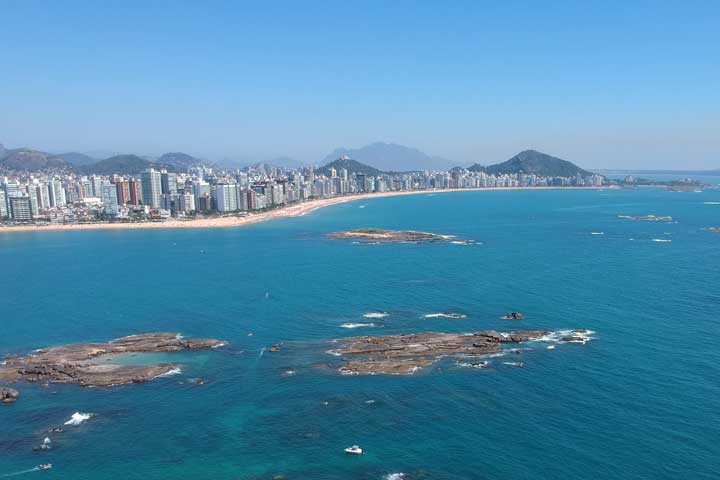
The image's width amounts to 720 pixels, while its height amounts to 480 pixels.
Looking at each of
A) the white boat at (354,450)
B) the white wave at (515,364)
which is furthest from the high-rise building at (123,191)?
the white boat at (354,450)

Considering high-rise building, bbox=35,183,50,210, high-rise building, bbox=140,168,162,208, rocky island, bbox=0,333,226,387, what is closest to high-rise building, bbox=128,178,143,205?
high-rise building, bbox=140,168,162,208

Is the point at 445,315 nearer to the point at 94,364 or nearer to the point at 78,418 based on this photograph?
the point at 94,364

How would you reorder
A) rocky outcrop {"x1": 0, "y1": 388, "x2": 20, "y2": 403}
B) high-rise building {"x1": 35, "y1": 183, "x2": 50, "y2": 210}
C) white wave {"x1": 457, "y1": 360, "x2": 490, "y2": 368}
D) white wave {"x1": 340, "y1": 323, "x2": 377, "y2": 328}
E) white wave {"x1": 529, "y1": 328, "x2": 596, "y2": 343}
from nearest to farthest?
1. rocky outcrop {"x1": 0, "y1": 388, "x2": 20, "y2": 403}
2. white wave {"x1": 457, "y1": 360, "x2": 490, "y2": 368}
3. white wave {"x1": 529, "y1": 328, "x2": 596, "y2": 343}
4. white wave {"x1": 340, "y1": 323, "x2": 377, "y2": 328}
5. high-rise building {"x1": 35, "y1": 183, "x2": 50, "y2": 210}

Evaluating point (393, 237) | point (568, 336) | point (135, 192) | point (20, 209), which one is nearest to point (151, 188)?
point (135, 192)

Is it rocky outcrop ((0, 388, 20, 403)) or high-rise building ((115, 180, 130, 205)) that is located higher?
high-rise building ((115, 180, 130, 205))

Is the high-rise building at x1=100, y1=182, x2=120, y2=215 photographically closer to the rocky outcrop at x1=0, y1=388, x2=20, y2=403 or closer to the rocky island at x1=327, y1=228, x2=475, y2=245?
the rocky island at x1=327, y1=228, x2=475, y2=245

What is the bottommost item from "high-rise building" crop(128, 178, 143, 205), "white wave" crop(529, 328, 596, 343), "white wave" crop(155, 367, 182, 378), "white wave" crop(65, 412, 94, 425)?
"white wave" crop(65, 412, 94, 425)
